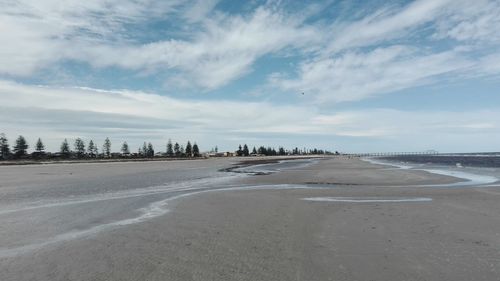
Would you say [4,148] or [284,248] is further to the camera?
[4,148]

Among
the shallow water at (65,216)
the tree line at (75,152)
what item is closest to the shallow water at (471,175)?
the shallow water at (65,216)

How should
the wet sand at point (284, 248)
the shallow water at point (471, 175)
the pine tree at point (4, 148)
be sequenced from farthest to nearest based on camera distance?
the pine tree at point (4, 148)
the shallow water at point (471, 175)
the wet sand at point (284, 248)

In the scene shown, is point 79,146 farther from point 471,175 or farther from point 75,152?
point 471,175

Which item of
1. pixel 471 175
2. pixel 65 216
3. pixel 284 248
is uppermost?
pixel 471 175

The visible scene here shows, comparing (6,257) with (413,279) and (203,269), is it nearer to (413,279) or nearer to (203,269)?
(203,269)

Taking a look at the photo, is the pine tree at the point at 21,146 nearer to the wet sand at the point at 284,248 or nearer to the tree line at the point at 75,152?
the tree line at the point at 75,152

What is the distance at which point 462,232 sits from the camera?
9.20m

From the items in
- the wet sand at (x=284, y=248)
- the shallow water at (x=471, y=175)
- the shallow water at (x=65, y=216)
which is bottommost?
the wet sand at (x=284, y=248)

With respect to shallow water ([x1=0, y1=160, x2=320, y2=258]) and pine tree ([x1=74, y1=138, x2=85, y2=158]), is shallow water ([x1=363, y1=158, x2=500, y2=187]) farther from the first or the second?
pine tree ([x1=74, y1=138, x2=85, y2=158])

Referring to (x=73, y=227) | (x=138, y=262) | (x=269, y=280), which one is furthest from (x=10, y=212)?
(x=269, y=280)

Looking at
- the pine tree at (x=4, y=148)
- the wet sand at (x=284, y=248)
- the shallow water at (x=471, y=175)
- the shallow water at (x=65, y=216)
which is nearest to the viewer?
the wet sand at (x=284, y=248)

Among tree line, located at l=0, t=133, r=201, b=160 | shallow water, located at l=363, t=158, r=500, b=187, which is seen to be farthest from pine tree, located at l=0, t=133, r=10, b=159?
shallow water, located at l=363, t=158, r=500, b=187

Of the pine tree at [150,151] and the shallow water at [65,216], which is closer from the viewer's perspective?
the shallow water at [65,216]

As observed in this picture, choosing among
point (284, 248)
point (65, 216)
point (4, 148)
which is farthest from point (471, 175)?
point (4, 148)
